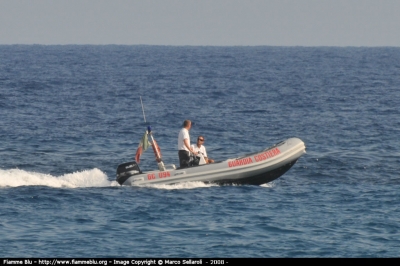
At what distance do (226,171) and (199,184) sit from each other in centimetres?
72

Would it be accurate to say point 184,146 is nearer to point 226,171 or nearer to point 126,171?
point 226,171

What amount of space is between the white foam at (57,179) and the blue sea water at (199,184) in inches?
1.4

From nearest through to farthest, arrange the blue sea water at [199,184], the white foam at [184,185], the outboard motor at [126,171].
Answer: the blue sea water at [199,184], the white foam at [184,185], the outboard motor at [126,171]

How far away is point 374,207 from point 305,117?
1904cm

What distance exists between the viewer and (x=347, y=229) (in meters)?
14.6

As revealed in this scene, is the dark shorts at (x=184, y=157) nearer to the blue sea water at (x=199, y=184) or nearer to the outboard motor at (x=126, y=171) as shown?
the blue sea water at (x=199, y=184)

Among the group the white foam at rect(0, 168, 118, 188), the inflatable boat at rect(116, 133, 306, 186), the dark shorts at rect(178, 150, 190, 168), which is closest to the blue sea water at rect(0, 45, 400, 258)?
the white foam at rect(0, 168, 118, 188)

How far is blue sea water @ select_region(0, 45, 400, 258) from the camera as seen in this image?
44.5ft

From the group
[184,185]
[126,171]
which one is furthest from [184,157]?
[126,171]

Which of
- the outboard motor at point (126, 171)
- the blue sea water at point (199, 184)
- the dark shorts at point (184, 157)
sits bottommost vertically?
the blue sea water at point (199, 184)

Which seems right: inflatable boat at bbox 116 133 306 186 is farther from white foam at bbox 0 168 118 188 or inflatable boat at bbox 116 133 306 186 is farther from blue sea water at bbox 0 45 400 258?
white foam at bbox 0 168 118 188

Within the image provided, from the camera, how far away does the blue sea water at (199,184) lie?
13555 millimetres

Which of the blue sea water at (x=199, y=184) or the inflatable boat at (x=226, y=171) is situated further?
the inflatable boat at (x=226, y=171)

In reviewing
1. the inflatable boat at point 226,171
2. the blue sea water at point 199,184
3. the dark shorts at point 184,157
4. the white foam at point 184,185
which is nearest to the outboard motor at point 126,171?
the inflatable boat at point 226,171
